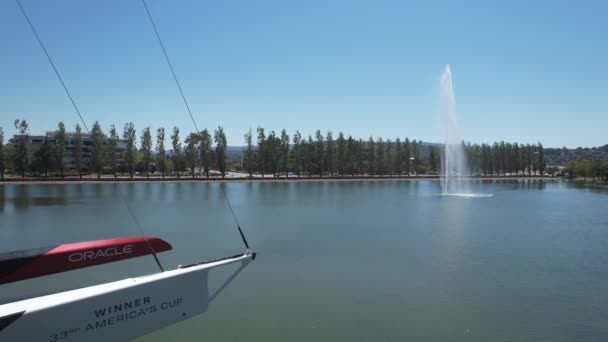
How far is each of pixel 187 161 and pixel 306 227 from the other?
5614 centimetres

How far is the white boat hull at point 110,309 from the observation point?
13.5ft

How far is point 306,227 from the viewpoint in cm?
2266

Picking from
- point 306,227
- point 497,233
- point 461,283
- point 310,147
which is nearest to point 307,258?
point 461,283

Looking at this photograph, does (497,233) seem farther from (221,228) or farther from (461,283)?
(221,228)

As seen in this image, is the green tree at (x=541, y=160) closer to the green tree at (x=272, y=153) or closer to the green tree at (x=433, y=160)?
the green tree at (x=433, y=160)

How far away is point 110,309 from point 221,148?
2819 inches

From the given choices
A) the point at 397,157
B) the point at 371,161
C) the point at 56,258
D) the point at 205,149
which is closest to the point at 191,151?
the point at 205,149

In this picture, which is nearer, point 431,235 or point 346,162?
point 431,235

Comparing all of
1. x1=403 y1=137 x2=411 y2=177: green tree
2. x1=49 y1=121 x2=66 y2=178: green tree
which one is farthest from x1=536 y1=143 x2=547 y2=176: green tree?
x1=49 y1=121 x2=66 y2=178: green tree

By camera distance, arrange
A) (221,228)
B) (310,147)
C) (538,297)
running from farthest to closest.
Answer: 1. (310,147)
2. (221,228)
3. (538,297)

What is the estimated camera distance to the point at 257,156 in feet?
260

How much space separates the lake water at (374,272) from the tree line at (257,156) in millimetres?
37484

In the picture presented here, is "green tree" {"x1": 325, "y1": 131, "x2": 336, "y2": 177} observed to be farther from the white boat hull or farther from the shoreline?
the white boat hull

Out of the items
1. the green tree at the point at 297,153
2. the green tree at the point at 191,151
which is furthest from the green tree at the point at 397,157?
the green tree at the point at 191,151
